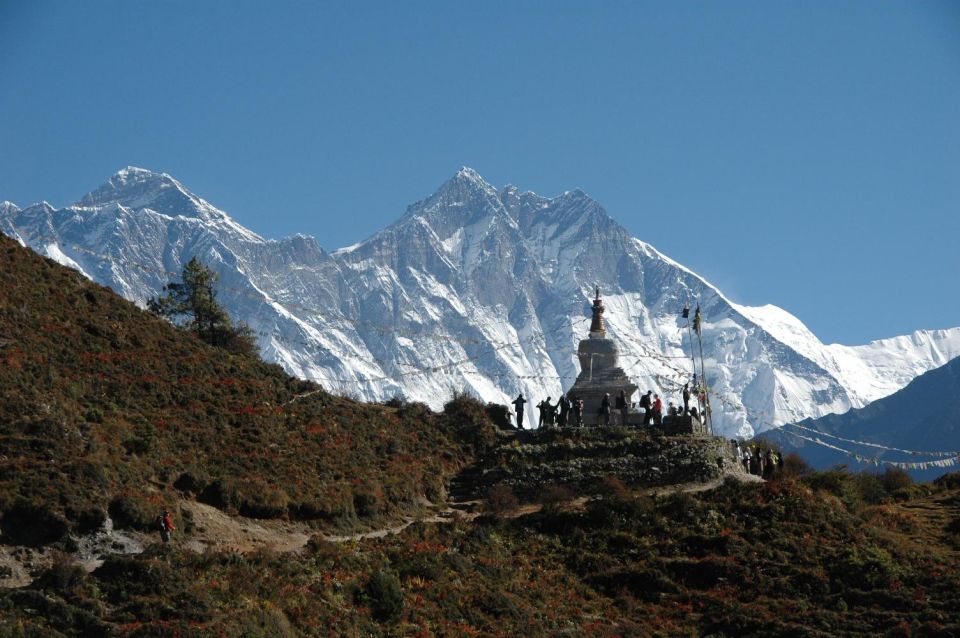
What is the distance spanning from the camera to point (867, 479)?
6881 centimetres

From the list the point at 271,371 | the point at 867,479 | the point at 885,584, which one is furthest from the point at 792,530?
the point at 271,371

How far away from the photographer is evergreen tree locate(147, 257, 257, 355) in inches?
3376

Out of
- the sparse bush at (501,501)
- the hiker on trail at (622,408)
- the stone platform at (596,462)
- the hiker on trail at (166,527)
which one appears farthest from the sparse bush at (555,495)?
the hiker on trail at (166,527)

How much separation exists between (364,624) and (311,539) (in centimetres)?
708

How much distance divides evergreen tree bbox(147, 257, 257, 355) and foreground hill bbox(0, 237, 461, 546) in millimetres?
13961

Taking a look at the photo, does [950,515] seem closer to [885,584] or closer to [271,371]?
[885,584]

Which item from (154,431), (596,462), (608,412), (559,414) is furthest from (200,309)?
(596,462)

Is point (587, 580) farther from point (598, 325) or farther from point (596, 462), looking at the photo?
point (598, 325)

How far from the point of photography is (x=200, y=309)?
284 feet

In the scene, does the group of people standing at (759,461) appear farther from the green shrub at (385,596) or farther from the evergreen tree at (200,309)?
the evergreen tree at (200,309)

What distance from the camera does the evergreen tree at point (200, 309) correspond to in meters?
85.8

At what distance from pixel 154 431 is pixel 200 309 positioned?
32716 millimetres

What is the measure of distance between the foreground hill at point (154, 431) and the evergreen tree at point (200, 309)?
45.8 feet

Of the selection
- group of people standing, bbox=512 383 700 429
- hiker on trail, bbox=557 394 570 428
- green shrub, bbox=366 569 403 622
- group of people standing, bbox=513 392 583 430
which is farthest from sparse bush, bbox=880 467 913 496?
green shrub, bbox=366 569 403 622
